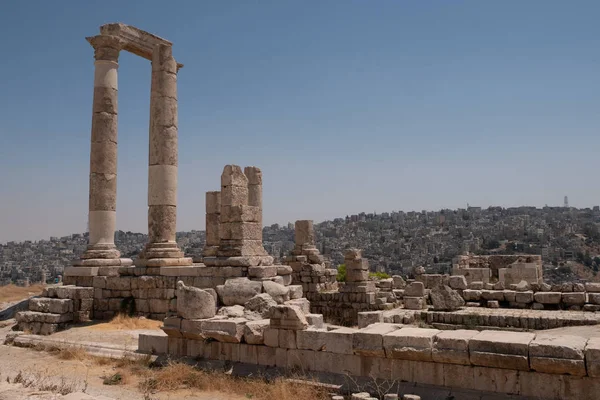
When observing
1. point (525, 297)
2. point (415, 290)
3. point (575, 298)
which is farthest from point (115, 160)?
point (575, 298)

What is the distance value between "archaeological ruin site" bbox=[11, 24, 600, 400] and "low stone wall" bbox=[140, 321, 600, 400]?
2 cm

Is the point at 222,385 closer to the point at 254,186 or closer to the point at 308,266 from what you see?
the point at 254,186

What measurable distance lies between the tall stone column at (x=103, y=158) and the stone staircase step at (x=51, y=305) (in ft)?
6.50

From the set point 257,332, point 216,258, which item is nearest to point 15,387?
point 257,332

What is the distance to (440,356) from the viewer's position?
7035mm

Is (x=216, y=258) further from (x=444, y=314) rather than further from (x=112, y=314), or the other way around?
(x=444, y=314)

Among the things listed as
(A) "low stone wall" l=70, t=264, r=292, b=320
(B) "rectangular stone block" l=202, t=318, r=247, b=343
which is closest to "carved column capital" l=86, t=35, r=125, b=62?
(A) "low stone wall" l=70, t=264, r=292, b=320

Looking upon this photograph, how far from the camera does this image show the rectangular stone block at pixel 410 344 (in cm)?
716

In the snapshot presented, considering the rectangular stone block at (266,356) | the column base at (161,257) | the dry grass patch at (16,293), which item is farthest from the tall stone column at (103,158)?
the rectangular stone block at (266,356)

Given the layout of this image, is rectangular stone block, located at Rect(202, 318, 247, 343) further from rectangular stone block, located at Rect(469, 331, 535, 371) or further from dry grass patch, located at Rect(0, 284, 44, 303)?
dry grass patch, located at Rect(0, 284, 44, 303)

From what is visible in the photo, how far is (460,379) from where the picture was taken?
698 centimetres

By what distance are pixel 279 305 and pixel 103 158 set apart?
31.2 feet

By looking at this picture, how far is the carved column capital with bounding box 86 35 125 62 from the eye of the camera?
16.3m

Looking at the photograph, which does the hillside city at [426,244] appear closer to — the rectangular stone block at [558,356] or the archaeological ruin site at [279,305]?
the archaeological ruin site at [279,305]
